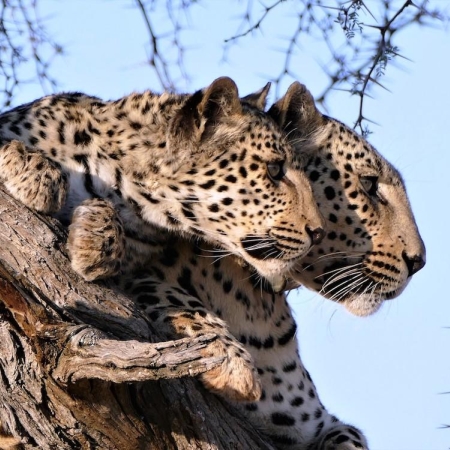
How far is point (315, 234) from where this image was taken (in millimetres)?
5852

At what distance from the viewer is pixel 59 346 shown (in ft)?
13.2

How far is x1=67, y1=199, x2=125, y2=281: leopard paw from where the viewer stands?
4840 millimetres

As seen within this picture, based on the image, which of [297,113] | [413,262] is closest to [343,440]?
[413,262]

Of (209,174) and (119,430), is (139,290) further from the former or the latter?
(119,430)

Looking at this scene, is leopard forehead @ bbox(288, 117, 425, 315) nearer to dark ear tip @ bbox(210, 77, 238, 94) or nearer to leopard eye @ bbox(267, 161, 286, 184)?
leopard eye @ bbox(267, 161, 286, 184)

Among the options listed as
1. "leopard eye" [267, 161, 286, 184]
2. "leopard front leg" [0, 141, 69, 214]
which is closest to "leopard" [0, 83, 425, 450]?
"leopard eye" [267, 161, 286, 184]

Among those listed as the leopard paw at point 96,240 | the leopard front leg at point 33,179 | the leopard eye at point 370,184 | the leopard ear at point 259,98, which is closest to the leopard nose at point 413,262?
the leopard eye at point 370,184

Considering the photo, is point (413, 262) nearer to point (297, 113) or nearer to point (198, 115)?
point (297, 113)

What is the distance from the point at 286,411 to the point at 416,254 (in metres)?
1.37

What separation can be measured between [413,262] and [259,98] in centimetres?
149

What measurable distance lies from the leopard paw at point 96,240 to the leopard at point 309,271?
0.58m

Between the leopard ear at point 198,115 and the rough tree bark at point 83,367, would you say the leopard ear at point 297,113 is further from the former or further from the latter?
the rough tree bark at point 83,367

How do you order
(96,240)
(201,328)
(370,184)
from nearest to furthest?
(96,240) → (201,328) → (370,184)

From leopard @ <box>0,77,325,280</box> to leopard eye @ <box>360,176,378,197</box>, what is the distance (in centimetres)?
78
